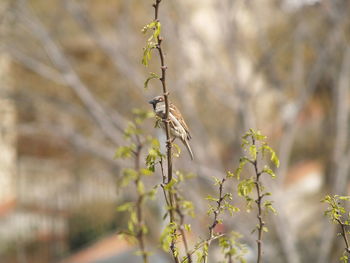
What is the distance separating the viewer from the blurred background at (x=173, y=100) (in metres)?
8.30

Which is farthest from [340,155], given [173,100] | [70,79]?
[70,79]

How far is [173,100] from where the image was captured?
10.3 meters

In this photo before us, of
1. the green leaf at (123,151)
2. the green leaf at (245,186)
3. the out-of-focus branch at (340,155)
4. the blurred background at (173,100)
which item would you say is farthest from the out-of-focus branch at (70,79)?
the green leaf at (123,151)

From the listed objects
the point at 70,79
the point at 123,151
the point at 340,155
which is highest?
the point at 70,79

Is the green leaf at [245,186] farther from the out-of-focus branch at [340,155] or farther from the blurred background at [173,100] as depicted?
the out-of-focus branch at [340,155]

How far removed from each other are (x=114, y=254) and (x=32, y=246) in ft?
7.38

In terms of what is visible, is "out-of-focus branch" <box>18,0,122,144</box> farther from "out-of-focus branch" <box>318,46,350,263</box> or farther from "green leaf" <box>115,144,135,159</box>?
"green leaf" <box>115,144,135,159</box>

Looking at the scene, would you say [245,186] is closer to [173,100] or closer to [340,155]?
[340,155]

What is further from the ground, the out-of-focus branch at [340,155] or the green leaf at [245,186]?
the out-of-focus branch at [340,155]

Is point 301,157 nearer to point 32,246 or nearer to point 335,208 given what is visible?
point 32,246

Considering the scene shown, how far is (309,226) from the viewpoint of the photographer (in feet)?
40.4

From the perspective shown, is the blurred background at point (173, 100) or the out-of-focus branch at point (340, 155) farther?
the blurred background at point (173, 100)

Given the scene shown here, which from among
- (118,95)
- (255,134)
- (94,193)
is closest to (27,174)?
(94,193)

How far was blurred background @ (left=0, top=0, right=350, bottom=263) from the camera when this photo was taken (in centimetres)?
830
